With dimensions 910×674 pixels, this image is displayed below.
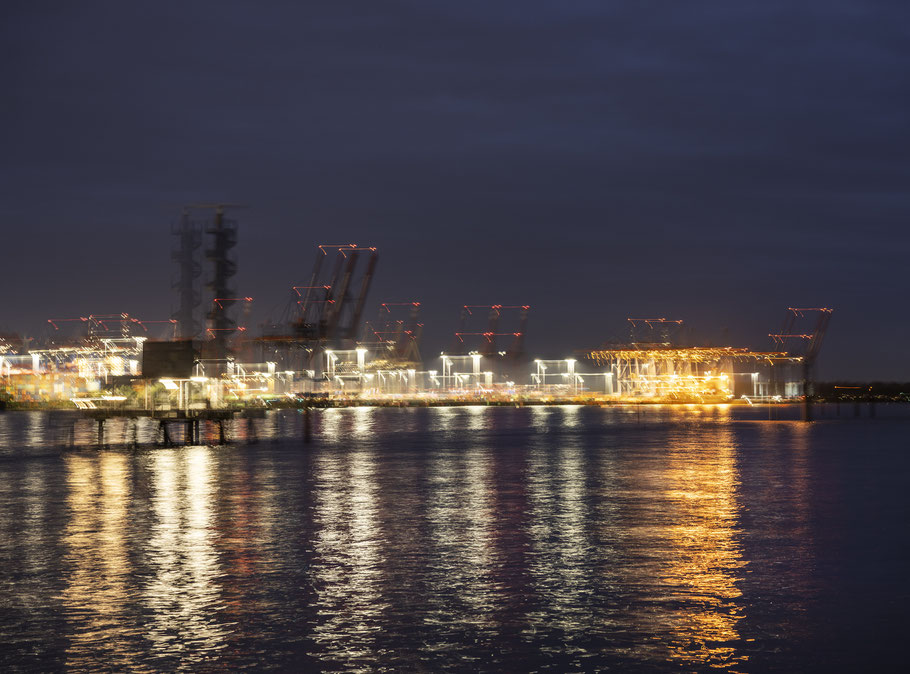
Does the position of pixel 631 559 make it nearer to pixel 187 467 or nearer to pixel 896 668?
pixel 896 668

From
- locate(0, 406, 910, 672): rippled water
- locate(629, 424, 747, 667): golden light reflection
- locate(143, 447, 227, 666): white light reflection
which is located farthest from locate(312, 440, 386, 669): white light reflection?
locate(629, 424, 747, 667): golden light reflection

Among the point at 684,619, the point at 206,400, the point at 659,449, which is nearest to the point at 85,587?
the point at 684,619

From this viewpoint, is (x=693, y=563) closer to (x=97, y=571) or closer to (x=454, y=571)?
(x=454, y=571)

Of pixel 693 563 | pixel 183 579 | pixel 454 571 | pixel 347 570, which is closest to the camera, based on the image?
pixel 183 579

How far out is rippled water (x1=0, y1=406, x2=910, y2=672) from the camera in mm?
14594

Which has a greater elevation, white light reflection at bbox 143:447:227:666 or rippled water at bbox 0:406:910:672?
white light reflection at bbox 143:447:227:666

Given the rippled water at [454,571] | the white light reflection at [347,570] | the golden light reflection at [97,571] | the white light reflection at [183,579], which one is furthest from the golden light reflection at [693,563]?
the golden light reflection at [97,571]

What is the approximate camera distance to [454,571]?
20688mm

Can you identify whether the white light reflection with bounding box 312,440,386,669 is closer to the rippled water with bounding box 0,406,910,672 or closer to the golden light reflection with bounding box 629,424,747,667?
the rippled water with bounding box 0,406,910,672

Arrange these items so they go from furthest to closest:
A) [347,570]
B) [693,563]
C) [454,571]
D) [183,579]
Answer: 1. [693,563]
2. [347,570]
3. [454,571]
4. [183,579]

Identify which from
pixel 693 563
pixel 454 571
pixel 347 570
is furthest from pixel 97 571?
pixel 693 563

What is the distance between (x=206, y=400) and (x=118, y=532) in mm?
49243

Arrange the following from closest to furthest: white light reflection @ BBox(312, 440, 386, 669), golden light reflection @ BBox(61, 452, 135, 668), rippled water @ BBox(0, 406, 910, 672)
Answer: rippled water @ BBox(0, 406, 910, 672), golden light reflection @ BBox(61, 452, 135, 668), white light reflection @ BBox(312, 440, 386, 669)

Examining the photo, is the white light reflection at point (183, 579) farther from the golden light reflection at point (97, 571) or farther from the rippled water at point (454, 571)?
the golden light reflection at point (97, 571)
